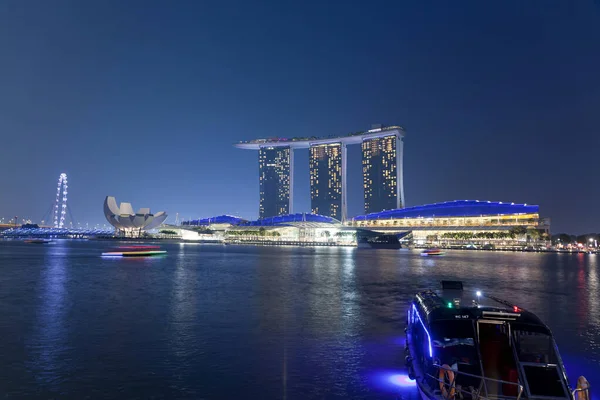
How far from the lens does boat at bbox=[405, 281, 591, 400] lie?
8.81 metres

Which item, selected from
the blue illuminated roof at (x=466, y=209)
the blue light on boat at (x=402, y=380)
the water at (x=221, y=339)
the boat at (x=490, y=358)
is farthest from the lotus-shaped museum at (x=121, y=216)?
the boat at (x=490, y=358)

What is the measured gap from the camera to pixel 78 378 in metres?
12.3

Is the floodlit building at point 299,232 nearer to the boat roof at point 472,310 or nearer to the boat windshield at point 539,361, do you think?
the boat roof at point 472,310

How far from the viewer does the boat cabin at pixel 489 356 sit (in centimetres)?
886

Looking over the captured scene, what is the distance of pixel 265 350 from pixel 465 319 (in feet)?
25.0

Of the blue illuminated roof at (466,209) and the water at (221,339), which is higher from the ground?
the blue illuminated roof at (466,209)

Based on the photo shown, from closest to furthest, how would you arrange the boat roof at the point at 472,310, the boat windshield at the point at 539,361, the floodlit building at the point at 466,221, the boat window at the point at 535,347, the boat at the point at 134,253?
the boat windshield at the point at 539,361
the boat window at the point at 535,347
the boat roof at the point at 472,310
the boat at the point at 134,253
the floodlit building at the point at 466,221

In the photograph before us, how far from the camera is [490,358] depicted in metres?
9.64

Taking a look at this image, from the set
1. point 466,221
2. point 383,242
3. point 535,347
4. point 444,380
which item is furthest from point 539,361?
point 466,221

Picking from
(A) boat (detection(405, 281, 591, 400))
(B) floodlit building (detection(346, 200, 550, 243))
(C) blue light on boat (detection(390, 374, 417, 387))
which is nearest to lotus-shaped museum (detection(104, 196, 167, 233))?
(B) floodlit building (detection(346, 200, 550, 243))

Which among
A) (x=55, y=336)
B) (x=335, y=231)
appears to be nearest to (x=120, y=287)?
(x=55, y=336)

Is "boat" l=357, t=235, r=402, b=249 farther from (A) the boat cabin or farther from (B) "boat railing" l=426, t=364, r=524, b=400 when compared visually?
(B) "boat railing" l=426, t=364, r=524, b=400

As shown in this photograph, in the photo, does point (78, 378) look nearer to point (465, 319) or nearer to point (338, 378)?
point (338, 378)

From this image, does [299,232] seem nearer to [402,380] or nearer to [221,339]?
[221,339]
